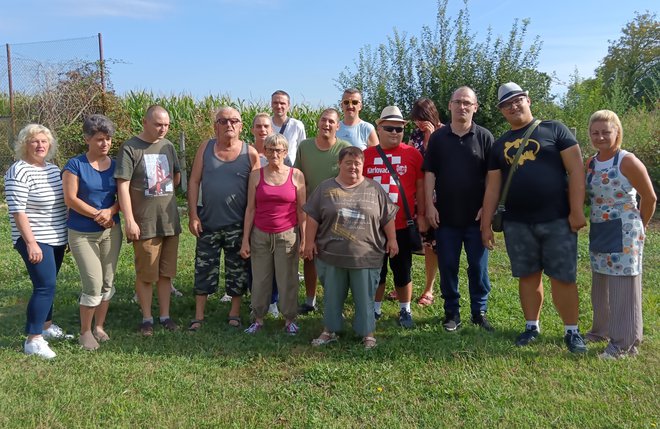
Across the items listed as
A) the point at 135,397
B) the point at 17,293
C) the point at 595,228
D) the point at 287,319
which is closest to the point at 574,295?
the point at 595,228

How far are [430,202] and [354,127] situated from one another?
1.25 m

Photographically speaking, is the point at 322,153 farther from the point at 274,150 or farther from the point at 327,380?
the point at 327,380

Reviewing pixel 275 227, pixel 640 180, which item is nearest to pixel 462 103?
pixel 640 180

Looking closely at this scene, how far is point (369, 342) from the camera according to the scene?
4379 millimetres

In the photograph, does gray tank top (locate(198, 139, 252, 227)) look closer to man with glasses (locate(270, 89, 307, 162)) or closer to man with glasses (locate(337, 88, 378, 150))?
man with glasses (locate(270, 89, 307, 162))

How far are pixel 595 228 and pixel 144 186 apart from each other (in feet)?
12.6

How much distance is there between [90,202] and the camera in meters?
4.29

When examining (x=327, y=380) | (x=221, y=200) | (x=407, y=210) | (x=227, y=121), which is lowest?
(x=327, y=380)

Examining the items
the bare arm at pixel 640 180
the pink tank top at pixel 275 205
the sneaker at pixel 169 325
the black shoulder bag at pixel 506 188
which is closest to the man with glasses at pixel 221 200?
the sneaker at pixel 169 325

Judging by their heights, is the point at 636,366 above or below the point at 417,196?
below

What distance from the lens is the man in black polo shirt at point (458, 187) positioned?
4.50m

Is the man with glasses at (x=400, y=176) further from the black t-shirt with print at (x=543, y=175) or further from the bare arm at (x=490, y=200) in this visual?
the black t-shirt with print at (x=543, y=175)

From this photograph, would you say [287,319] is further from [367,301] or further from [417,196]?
[417,196]

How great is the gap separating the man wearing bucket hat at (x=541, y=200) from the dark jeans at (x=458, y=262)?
12.6 inches
